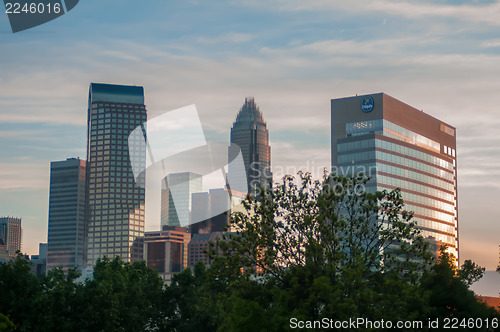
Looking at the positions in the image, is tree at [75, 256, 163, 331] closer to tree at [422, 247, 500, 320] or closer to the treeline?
the treeline

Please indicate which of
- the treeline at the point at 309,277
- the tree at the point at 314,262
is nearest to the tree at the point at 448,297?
the treeline at the point at 309,277

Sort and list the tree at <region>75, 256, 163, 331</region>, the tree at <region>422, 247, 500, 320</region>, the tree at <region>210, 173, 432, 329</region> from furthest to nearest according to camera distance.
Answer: the tree at <region>75, 256, 163, 331</region>, the tree at <region>422, 247, 500, 320</region>, the tree at <region>210, 173, 432, 329</region>

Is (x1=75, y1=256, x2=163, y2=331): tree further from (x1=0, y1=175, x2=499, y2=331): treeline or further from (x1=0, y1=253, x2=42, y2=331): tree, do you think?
(x1=0, y1=253, x2=42, y2=331): tree

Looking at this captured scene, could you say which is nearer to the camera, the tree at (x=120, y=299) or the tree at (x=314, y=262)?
the tree at (x=314, y=262)

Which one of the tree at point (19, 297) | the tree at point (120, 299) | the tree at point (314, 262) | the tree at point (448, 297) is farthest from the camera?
the tree at point (120, 299)

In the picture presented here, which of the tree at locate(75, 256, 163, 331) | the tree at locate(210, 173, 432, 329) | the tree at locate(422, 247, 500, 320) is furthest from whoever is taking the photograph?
the tree at locate(75, 256, 163, 331)

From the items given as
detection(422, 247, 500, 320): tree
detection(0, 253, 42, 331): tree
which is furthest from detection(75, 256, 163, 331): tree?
detection(422, 247, 500, 320): tree

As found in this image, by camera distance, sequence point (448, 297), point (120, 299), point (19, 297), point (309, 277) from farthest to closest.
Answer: point (120, 299) < point (19, 297) < point (448, 297) < point (309, 277)

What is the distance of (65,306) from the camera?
6850 cm

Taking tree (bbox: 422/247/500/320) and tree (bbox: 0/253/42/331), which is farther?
tree (bbox: 0/253/42/331)

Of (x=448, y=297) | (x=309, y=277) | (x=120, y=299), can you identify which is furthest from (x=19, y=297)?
(x=448, y=297)

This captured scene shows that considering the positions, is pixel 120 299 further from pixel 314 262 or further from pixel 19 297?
pixel 314 262

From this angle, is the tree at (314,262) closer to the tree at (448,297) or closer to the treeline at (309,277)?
the treeline at (309,277)

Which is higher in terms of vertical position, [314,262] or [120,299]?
[314,262]
